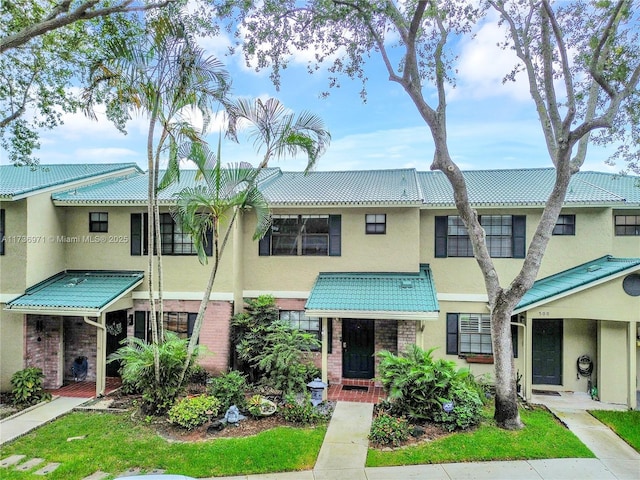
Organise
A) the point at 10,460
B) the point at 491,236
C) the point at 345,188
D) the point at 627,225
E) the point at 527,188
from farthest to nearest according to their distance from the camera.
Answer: the point at 345,188
the point at 527,188
the point at 491,236
the point at 627,225
the point at 10,460

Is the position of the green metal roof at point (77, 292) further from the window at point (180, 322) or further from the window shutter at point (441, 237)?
the window shutter at point (441, 237)

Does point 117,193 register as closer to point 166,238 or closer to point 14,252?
point 166,238

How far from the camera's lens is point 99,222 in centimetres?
1334

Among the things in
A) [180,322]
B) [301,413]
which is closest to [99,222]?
[180,322]

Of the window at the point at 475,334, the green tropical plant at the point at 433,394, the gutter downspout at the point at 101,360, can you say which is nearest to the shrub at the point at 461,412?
the green tropical plant at the point at 433,394

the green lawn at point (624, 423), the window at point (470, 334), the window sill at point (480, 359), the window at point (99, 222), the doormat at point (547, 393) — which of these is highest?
the window at point (99, 222)

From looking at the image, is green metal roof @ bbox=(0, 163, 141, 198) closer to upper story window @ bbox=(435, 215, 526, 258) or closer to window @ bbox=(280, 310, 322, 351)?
window @ bbox=(280, 310, 322, 351)

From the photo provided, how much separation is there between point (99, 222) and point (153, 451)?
8288mm

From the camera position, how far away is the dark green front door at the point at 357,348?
12.9 meters

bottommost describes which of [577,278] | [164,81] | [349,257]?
[577,278]

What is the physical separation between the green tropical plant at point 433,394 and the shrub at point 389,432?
77cm

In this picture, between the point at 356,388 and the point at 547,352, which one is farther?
the point at 547,352

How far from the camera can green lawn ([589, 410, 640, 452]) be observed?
29.2 feet

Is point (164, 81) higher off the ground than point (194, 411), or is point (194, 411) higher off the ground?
point (164, 81)
